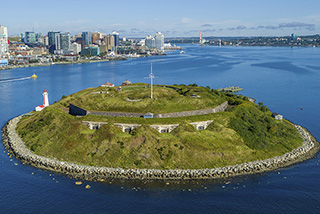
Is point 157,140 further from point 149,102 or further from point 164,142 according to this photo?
point 149,102

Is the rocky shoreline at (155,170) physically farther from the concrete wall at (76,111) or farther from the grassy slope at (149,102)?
the grassy slope at (149,102)

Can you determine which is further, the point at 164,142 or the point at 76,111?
the point at 76,111

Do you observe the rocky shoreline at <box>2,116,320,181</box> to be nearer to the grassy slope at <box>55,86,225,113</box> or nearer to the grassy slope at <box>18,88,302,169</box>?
the grassy slope at <box>18,88,302,169</box>

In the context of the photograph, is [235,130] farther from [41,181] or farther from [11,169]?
[11,169]

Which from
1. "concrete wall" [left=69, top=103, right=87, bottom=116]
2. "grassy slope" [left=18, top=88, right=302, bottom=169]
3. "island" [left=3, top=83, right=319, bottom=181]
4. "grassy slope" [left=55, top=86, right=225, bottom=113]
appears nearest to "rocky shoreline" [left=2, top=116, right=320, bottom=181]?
"island" [left=3, top=83, right=319, bottom=181]

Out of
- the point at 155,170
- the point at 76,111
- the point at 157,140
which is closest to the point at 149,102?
the point at 157,140

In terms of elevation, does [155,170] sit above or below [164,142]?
below

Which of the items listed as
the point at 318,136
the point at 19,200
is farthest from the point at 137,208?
the point at 318,136
